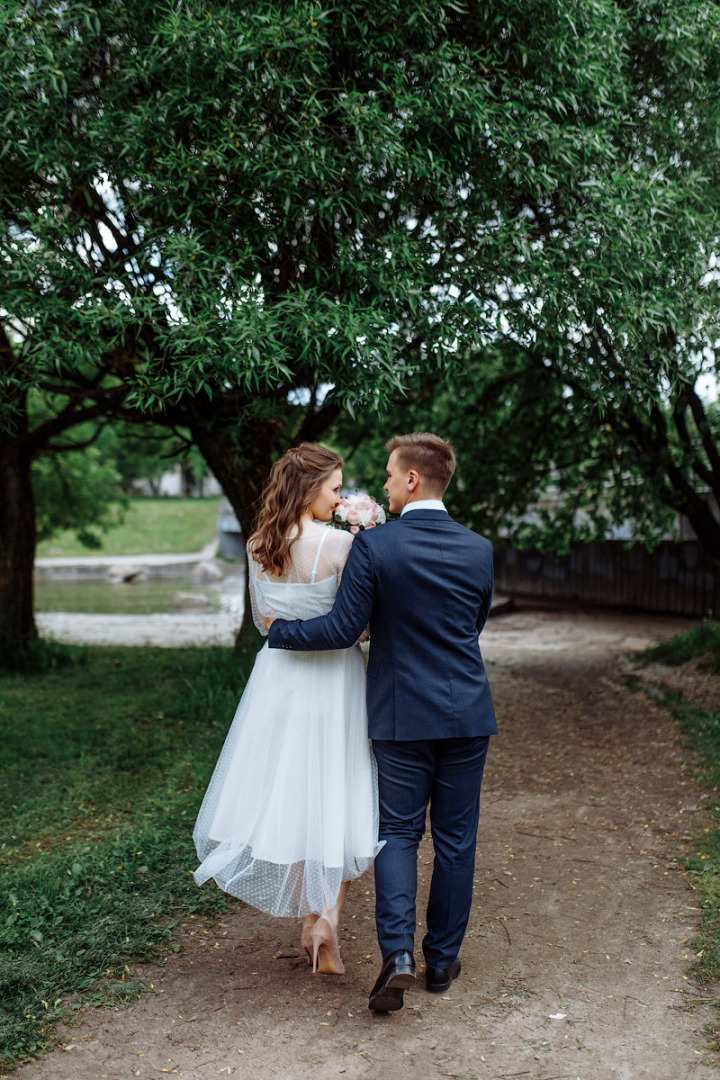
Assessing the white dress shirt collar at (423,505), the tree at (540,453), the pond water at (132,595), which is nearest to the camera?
the white dress shirt collar at (423,505)

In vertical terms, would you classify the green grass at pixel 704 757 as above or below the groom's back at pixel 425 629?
below

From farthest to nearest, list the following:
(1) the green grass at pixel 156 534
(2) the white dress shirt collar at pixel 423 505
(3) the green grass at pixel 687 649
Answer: (1) the green grass at pixel 156 534
(3) the green grass at pixel 687 649
(2) the white dress shirt collar at pixel 423 505

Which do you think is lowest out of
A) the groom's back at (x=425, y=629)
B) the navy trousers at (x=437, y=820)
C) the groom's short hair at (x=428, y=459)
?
the navy trousers at (x=437, y=820)

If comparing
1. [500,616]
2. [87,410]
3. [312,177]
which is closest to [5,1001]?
[312,177]

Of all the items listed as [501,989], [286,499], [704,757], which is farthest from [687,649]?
[286,499]

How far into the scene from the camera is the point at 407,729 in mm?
3236

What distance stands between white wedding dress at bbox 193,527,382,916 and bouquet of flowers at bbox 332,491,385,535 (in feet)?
0.32

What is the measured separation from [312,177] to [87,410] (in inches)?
217

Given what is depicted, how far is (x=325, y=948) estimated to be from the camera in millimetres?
3445

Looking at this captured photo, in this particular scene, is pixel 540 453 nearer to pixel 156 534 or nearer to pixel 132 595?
pixel 132 595

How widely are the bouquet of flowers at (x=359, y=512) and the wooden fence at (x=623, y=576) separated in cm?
1333

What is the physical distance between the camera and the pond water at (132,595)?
20.3 meters

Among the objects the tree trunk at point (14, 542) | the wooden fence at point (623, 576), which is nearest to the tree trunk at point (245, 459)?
the tree trunk at point (14, 542)

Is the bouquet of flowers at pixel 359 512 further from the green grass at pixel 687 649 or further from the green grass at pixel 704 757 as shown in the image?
the green grass at pixel 687 649
